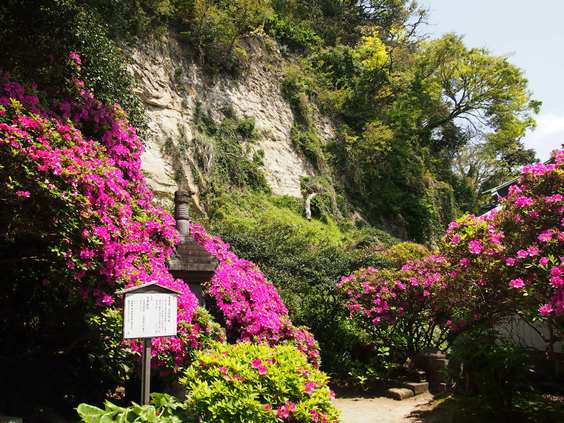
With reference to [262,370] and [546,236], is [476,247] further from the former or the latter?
[262,370]

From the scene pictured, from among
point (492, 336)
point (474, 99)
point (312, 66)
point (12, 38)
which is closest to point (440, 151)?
point (474, 99)

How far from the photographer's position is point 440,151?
31.0 meters

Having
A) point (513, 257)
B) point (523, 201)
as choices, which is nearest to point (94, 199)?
point (513, 257)

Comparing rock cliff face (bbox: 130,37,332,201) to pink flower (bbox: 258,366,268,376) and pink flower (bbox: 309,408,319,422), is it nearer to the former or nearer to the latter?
pink flower (bbox: 258,366,268,376)

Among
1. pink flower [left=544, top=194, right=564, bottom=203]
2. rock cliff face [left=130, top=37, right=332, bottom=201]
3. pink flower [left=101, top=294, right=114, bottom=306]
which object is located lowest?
pink flower [left=101, top=294, right=114, bottom=306]

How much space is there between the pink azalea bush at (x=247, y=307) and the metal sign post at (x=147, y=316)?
2.52 meters

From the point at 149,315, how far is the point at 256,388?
4.08 feet

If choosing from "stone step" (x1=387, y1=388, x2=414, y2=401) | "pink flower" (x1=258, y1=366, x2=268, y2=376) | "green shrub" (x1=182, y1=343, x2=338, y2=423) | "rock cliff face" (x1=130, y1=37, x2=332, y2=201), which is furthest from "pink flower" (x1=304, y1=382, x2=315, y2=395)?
"rock cliff face" (x1=130, y1=37, x2=332, y2=201)

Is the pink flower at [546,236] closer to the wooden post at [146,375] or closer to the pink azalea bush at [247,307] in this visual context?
the pink azalea bush at [247,307]

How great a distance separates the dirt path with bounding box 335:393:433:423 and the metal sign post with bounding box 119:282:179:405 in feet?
13.6

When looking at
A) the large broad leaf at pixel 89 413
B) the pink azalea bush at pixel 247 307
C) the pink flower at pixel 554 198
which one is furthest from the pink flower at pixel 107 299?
the pink flower at pixel 554 198

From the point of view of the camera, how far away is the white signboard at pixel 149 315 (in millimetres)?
4371

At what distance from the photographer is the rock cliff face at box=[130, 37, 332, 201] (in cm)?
1467

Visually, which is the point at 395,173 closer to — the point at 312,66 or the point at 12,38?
the point at 312,66
